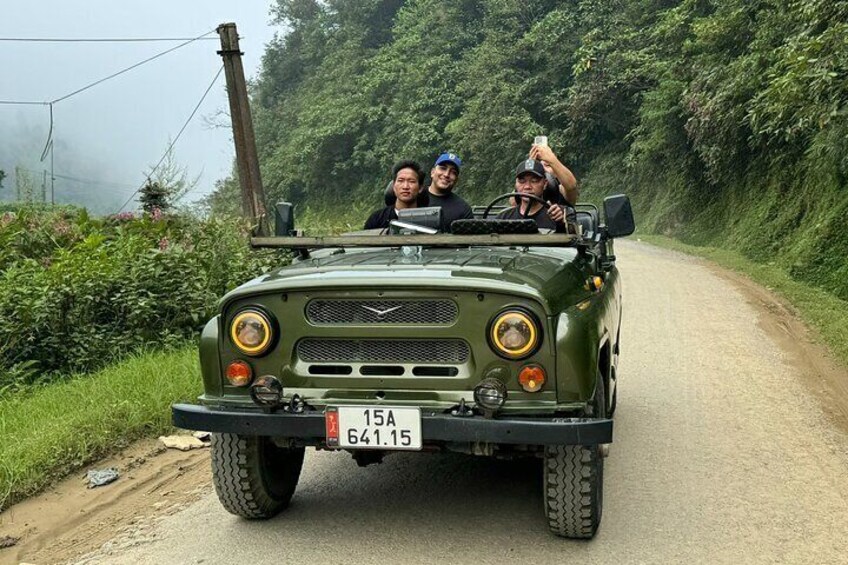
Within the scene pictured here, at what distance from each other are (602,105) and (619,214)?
26.1 metres

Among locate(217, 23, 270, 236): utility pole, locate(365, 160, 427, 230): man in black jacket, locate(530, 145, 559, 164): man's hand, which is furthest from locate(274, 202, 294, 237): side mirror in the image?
locate(217, 23, 270, 236): utility pole

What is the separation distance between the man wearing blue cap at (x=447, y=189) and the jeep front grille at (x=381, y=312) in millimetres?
2238

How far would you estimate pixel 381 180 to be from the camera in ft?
141

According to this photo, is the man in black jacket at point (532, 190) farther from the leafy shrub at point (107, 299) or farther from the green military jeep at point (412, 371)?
the leafy shrub at point (107, 299)

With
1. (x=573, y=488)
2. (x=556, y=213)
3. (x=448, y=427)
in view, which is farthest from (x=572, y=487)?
(x=556, y=213)

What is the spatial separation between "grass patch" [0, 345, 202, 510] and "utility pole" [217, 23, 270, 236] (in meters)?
4.97

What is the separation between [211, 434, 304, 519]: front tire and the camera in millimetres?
3893

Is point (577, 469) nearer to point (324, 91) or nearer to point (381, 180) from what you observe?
point (381, 180)

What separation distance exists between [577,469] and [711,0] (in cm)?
1942

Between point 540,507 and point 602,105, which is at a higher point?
point 602,105

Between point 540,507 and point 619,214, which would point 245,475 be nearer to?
point 540,507

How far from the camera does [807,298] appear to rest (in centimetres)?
1105

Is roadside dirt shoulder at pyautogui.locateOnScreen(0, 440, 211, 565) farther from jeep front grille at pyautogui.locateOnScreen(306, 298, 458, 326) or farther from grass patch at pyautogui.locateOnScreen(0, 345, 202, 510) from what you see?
jeep front grille at pyautogui.locateOnScreen(306, 298, 458, 326)

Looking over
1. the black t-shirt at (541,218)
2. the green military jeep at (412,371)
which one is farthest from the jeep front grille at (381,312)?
the black t-shirt at (541,218)
